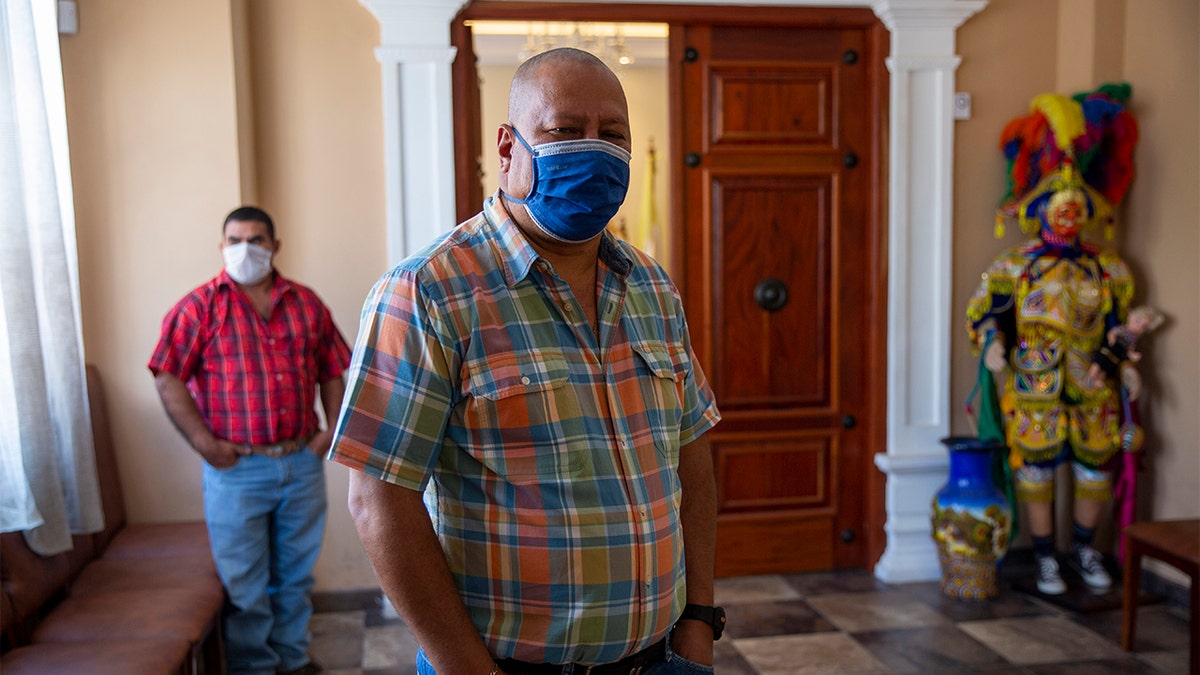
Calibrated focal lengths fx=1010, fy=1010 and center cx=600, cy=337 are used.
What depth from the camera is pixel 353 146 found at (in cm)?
372

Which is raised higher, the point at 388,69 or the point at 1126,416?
the point at 388,69

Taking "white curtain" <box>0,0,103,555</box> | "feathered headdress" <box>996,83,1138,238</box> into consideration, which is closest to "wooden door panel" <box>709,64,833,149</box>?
"feathered headdress" <box>996,83,1138,238</box>

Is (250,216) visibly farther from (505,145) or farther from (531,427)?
(531,427)

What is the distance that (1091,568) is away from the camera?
3926 millimetres

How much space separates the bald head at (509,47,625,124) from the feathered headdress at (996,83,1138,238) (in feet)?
9.48

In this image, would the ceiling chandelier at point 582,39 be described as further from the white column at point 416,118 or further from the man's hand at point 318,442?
the man's hand at point 318,442

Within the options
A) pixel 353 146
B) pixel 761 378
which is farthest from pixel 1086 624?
pixel 353 146

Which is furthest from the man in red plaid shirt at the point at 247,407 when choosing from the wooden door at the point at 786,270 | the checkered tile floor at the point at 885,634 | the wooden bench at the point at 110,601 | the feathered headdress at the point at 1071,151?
the feathered headdress at the point at 1071,151

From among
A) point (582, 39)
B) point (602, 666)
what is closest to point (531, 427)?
point (602, 666)

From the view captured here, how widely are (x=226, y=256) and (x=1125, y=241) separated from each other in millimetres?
3388

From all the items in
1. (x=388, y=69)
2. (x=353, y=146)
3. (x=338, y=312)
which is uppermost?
(x=388, y=69)

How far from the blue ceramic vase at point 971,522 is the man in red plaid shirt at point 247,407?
2.31m

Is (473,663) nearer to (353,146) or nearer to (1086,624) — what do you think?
(353,146)

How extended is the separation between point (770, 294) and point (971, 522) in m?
1.16
